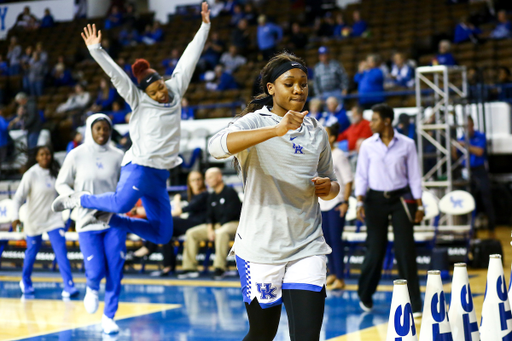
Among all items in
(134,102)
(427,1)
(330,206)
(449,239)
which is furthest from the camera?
(427,1)

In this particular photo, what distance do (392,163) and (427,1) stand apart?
10.9 metres

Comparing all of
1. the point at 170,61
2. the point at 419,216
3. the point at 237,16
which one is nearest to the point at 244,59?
the point at 170,61

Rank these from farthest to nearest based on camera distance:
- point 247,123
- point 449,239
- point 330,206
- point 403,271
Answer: point 449,239 → point 330,206 → point 403,271 → point 247,123

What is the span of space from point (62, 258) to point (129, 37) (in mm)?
12589

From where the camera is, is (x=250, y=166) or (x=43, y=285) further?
(x=43, y=285)

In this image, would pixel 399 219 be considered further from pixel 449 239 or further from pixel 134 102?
pixel 449 239

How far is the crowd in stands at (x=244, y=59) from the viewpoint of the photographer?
43.1 ft

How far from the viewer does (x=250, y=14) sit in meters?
18.3

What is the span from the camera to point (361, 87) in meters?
13.1

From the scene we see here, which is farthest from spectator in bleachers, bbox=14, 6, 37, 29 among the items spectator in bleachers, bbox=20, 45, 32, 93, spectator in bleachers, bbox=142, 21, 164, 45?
spectator in bleachers, bbox=142, 21, 164, 45

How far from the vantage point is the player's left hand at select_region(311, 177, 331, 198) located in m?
3.24

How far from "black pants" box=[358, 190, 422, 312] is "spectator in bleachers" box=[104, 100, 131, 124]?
33.2ft

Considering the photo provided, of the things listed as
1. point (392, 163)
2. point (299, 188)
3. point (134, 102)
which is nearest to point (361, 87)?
point (392, 163)

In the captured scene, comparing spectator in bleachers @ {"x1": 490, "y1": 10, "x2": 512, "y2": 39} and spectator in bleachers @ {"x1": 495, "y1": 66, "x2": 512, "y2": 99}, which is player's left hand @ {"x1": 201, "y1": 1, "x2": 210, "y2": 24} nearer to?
spectator in bleachers @ {"x1": 495, "y1": 66, "x2": 512, "y2": 99}
